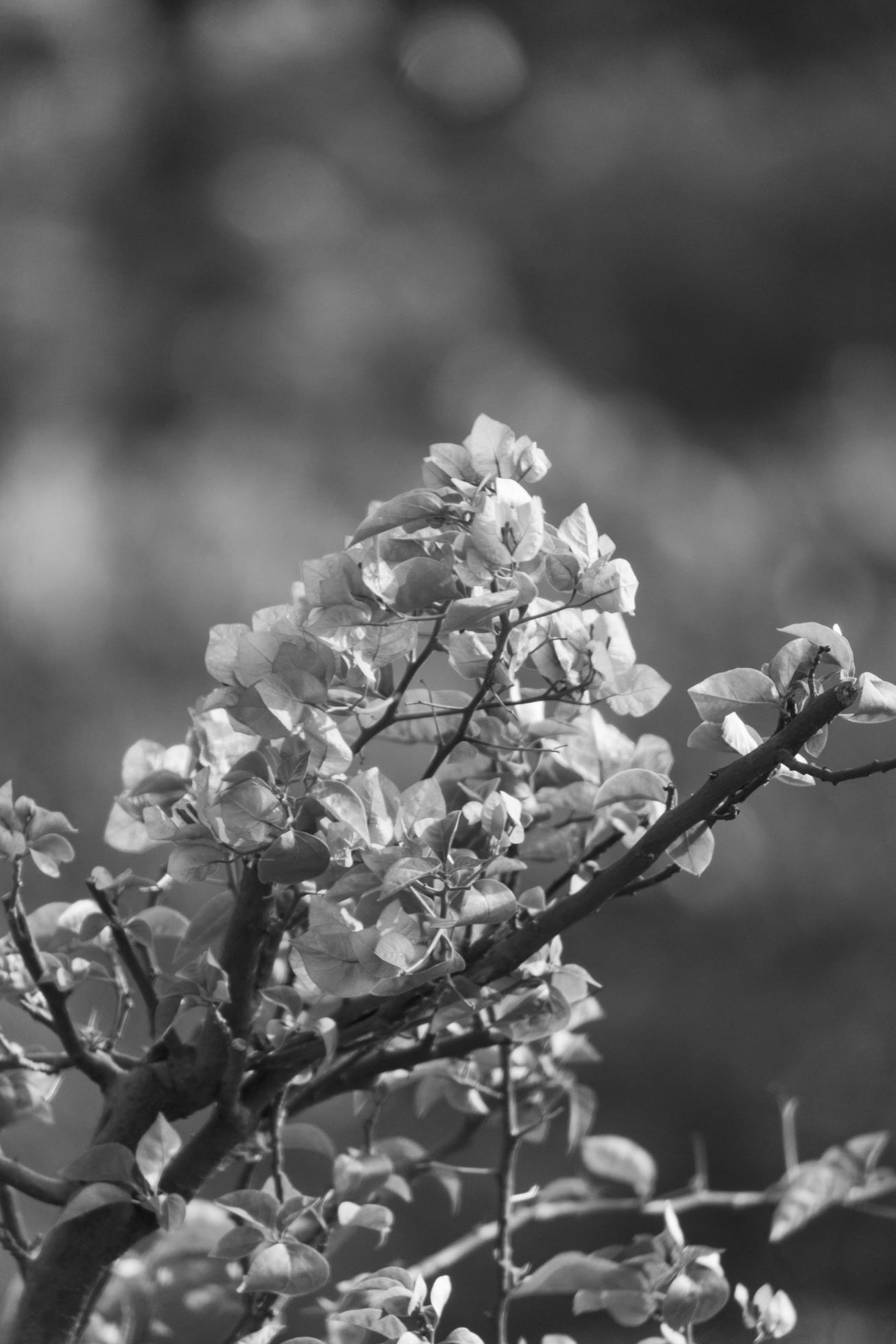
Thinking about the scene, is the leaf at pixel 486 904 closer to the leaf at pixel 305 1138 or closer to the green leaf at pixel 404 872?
the green leaf at pixel 404 872

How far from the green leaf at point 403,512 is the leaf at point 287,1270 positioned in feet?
0.65

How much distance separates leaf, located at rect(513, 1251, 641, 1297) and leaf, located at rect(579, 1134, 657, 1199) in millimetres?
122

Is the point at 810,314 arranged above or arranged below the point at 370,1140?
above

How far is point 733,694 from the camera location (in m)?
0.31

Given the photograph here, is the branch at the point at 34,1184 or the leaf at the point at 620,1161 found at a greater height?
the leaf at the point at 620,1161

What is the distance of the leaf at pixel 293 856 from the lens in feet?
1.02

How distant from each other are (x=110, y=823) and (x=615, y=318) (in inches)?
69.9

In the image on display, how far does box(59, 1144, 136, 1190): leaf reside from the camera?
0.36m

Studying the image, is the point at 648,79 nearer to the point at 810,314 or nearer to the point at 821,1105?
the point at 810,314

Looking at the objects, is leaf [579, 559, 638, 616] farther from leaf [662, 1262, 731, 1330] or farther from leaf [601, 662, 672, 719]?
leaf [662, 1262, 731, 1330]

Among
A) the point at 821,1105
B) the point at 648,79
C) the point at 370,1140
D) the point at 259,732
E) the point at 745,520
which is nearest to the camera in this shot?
the point at 259,732

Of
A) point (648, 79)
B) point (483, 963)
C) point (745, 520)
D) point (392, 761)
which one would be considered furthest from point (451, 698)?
point (648, 79)

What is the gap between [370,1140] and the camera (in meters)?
0.49

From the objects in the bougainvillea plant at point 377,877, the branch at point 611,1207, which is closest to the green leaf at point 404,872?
the bougainvillea plant at point 377,877
